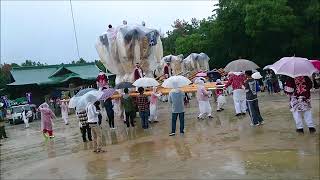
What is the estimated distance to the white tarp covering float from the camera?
64.5 ft

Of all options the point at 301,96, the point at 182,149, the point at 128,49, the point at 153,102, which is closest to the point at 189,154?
the point at 182,149

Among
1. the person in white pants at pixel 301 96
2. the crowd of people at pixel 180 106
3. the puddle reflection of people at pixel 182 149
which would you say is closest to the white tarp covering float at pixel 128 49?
the crowd of people at pixel 180 106

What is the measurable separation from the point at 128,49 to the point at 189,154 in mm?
10094

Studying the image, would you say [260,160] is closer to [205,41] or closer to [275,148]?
[275,148]

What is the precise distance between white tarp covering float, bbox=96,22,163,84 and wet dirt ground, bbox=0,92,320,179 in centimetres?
455

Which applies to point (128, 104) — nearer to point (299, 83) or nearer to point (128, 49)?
point (128, 49)

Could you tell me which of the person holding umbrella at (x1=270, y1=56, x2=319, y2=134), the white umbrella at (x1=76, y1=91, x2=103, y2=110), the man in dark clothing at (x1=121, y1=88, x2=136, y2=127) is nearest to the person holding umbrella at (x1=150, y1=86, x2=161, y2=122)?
the man in dark clothing at (x1=121, y1=88, x2=136, y2=127)

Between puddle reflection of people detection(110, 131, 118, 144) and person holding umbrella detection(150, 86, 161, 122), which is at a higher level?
person holding umbrella detection(150, 86, 161, 122)

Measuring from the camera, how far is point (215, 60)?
4091 cm

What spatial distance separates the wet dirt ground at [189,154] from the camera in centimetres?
852

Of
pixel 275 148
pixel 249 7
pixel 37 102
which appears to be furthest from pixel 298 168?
pixel 37 102

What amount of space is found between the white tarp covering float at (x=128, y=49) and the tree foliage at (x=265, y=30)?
1082 cm

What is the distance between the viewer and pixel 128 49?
19.8 m

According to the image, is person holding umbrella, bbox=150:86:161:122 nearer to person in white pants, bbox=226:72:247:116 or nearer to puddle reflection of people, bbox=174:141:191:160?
person in white pants, bbox=226:72:247:116
